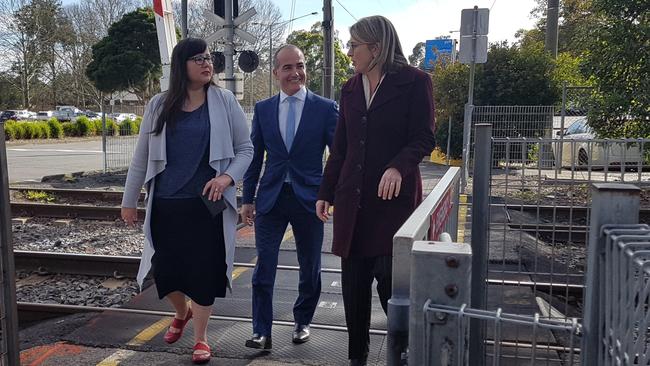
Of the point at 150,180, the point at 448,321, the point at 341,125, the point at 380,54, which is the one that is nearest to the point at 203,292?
the point at 150,180

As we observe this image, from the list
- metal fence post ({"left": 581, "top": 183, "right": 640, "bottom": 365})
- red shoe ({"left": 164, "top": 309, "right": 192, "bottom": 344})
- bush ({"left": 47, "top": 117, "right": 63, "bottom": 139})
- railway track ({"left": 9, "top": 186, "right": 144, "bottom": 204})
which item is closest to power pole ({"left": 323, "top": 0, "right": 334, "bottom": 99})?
railway track ({"left": 9, "top": 186, "right": 144, "bottom": 204})

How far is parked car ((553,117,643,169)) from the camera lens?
272 centimetres

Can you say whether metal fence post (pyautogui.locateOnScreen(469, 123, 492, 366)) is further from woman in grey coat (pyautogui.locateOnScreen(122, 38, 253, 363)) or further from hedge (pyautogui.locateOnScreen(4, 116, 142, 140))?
hedge (pyautogui.locateOnScreen(4, 116, 142, 140))

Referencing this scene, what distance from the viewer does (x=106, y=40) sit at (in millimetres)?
24516

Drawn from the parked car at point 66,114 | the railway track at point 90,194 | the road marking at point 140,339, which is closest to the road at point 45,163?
the railway track at point 90,194

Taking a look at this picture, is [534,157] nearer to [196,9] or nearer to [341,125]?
[341,125]

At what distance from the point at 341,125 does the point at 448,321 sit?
2057mm

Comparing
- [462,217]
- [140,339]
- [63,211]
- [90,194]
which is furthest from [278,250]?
[90,194]

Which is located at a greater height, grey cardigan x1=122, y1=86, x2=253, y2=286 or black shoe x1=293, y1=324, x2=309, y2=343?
grey cardigan x1=122, y1=86, x2=253, y2=286

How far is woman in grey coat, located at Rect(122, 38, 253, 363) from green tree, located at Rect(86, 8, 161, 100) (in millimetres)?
21290

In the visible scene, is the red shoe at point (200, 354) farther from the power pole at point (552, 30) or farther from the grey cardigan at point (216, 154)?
the power pole at point (552, 30)

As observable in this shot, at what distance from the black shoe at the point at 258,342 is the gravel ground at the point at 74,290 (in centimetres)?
→ 182

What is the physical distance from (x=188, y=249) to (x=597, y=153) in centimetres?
241

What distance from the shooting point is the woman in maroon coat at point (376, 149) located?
9.78ft
